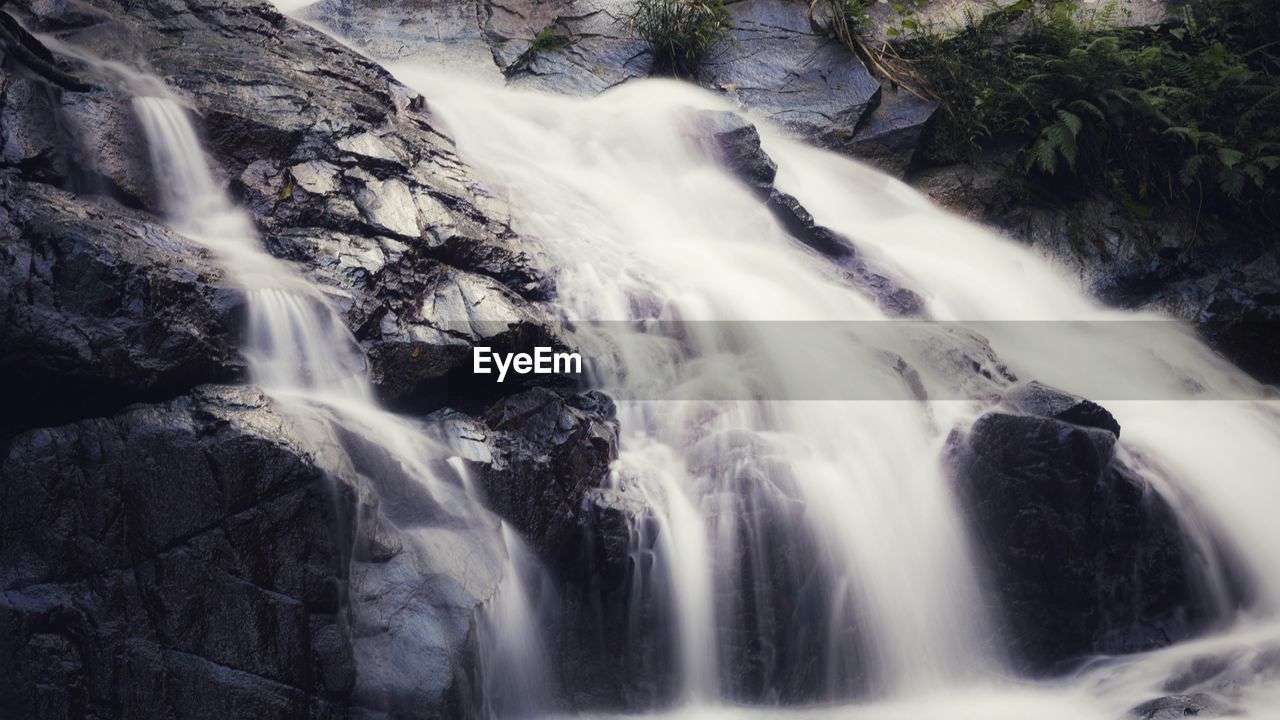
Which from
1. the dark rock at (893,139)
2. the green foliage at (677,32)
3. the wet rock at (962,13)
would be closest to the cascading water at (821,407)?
the dark rock at (893,139)

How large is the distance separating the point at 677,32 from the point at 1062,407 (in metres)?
6.39

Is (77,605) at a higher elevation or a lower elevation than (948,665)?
higher

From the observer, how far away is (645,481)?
202 inches

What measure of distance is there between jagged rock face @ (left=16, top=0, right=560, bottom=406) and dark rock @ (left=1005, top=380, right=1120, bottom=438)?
2.83 metres

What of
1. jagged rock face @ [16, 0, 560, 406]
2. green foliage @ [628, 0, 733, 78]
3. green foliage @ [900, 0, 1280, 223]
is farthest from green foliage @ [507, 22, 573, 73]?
green foliage @ [900, 0, 1280, 223]

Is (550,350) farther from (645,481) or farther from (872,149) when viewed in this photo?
(872,149)

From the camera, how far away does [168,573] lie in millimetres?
3717

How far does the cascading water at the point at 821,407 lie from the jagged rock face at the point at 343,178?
2.01 feet

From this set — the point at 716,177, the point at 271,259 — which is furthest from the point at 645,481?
the point at 716,177

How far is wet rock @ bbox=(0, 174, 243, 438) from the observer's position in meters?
3.86

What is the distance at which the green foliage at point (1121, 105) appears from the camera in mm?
9336

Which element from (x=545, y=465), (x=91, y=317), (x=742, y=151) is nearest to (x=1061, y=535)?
(x=545, y=465)

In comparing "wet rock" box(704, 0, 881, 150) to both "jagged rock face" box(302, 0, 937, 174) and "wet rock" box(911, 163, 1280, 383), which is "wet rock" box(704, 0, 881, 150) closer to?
"jagged rock face" box(302, 0, 937, 174)

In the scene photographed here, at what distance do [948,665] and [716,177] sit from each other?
4.67 metres
